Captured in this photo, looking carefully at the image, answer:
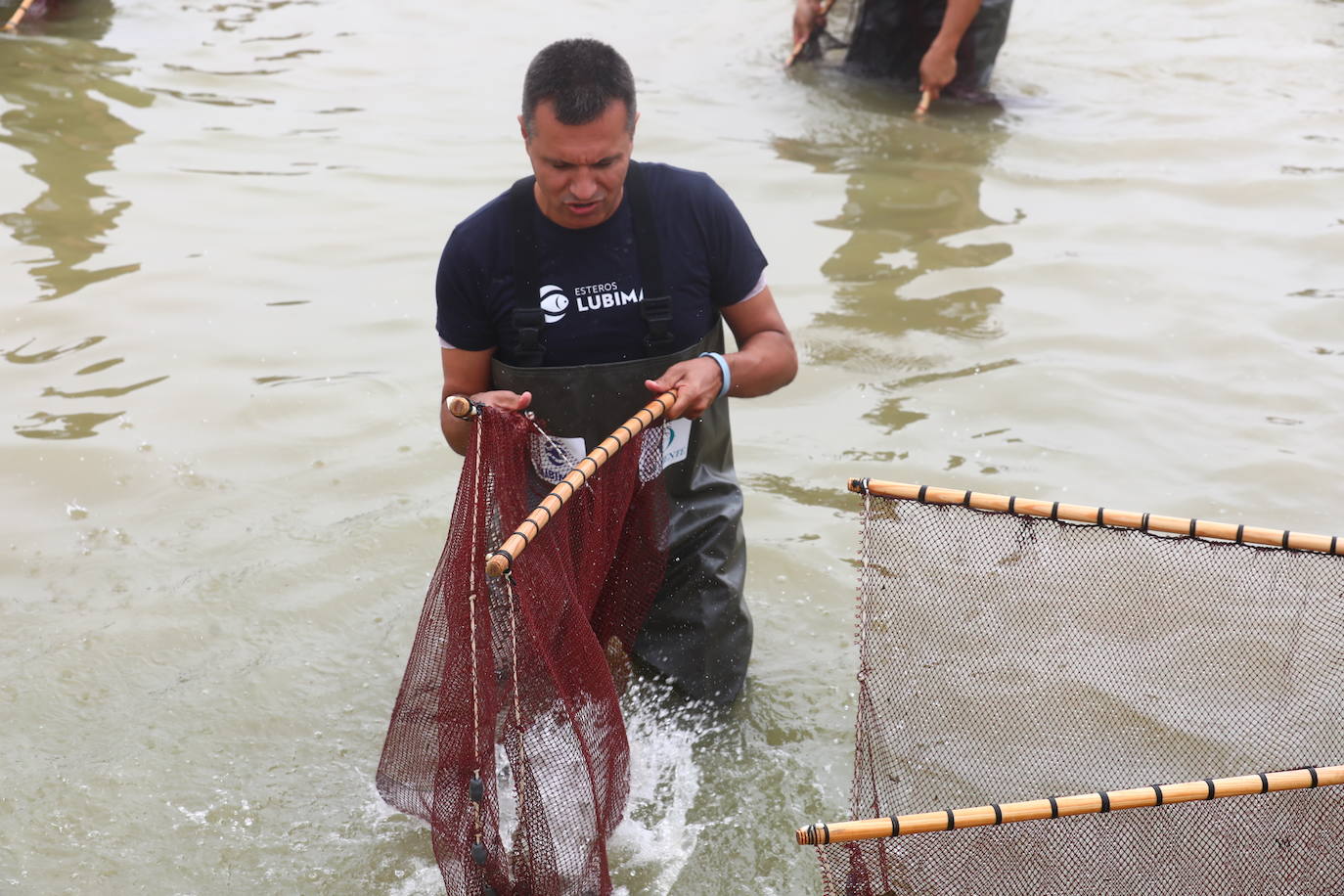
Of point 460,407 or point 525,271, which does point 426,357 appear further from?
point 460,407

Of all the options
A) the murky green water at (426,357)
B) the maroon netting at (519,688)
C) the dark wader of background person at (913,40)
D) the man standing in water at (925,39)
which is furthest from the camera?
the dark wader of background person at (913,40)

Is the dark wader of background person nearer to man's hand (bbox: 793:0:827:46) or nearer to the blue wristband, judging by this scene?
man's hand (bbox: 793:0:827:46)

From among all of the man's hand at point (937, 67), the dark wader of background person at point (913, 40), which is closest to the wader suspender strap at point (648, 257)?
the man's hand at point (937, 67)

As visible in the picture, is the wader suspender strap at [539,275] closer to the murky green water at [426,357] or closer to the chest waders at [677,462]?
the chest waders at [677,462]

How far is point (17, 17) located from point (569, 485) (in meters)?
9.14

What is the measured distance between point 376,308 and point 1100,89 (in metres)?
5.98

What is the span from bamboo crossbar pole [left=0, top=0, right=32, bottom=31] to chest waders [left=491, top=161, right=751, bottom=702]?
8499 mm

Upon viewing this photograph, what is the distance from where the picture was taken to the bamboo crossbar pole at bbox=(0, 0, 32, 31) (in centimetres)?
1019

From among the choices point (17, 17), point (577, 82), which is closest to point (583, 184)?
point (577, 82)

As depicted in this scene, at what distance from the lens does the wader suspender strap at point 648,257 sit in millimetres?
3432

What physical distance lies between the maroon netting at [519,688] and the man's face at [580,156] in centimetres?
57

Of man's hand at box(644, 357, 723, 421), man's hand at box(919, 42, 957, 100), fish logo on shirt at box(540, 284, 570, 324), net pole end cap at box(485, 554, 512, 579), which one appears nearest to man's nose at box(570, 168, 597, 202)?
fish logo on shirt at box(540, 284, 570, 324)

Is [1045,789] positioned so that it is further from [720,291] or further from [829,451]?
[829,451]

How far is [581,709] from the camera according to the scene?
3.34 meters
